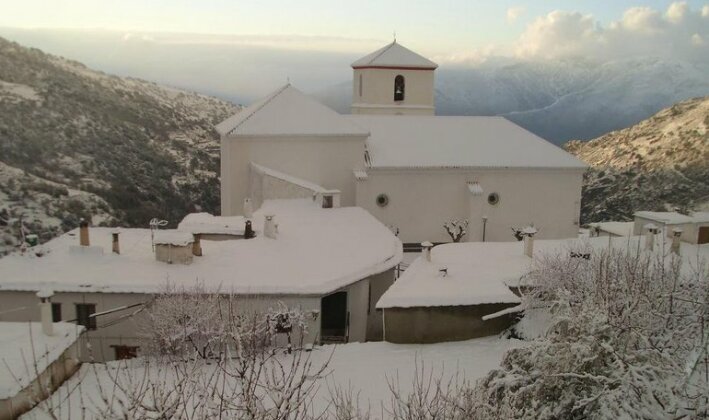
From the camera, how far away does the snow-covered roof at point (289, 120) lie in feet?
79.4

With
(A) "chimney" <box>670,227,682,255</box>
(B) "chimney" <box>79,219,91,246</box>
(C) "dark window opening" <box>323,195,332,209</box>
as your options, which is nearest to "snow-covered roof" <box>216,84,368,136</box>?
(C) "dark window opening" <box>323,195,332,209</box>

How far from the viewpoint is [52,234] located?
24203 mm

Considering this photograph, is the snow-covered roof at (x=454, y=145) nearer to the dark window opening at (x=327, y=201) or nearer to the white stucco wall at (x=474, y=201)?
the white stucco wall at (x=474, y=201)

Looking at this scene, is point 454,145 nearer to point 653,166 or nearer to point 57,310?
point 57,310

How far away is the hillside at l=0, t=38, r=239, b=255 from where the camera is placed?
26.9 meters

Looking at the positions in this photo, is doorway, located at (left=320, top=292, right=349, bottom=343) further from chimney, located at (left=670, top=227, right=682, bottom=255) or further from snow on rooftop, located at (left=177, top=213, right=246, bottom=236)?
chimney, located at (left=670, top=227, right=682, bottom=255)

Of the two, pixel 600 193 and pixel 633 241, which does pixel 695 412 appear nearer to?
pixel 633 241

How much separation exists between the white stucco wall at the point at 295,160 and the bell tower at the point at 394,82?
8.28 metres

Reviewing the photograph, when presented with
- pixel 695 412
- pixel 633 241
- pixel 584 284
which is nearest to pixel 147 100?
pixel 633 241

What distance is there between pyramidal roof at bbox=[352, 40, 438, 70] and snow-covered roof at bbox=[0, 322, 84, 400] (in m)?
23.8

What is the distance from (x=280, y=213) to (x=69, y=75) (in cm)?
3928

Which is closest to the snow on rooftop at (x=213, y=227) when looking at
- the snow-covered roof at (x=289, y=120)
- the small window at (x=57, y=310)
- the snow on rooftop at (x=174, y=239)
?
the snow on rooftop at (x=174, y=239)

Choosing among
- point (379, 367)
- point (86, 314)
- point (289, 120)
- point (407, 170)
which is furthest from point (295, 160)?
point (379, 367)

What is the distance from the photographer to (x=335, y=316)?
15.3m
